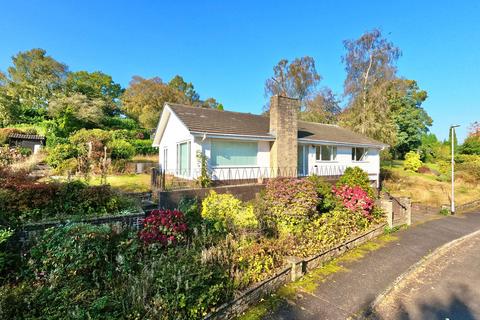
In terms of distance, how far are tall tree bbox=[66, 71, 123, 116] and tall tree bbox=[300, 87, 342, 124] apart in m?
29.9

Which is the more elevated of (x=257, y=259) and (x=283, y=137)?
(x=283, y=137)

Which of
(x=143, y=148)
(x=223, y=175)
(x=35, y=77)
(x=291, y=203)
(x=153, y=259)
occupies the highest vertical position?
(x=35, y=77)

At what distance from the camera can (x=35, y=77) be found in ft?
114

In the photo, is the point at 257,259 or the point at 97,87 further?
the point at 97,87

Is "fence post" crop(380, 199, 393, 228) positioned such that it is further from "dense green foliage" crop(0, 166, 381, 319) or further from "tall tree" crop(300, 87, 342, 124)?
"tall tree" crop(300, 87, 342, 124)

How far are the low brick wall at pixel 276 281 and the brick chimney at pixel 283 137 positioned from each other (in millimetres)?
6524

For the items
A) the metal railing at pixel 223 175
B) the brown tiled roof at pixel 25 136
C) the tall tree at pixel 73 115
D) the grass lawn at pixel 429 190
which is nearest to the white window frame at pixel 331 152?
the metal railing at pixel 223 175

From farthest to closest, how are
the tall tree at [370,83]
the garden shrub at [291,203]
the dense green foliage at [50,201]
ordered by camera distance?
the tall tree at [370,83], the garden shrub at [291,203], the dense green foliage at [50,201]

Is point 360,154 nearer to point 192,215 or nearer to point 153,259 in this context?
point 192,215

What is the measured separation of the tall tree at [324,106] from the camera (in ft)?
118

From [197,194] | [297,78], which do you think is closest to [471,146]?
[297,78]

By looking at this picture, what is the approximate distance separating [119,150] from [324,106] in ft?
97.8

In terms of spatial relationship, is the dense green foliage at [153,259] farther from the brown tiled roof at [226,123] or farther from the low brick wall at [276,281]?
the brown tiled roof at [226,123]

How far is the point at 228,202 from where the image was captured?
7.11 metres
